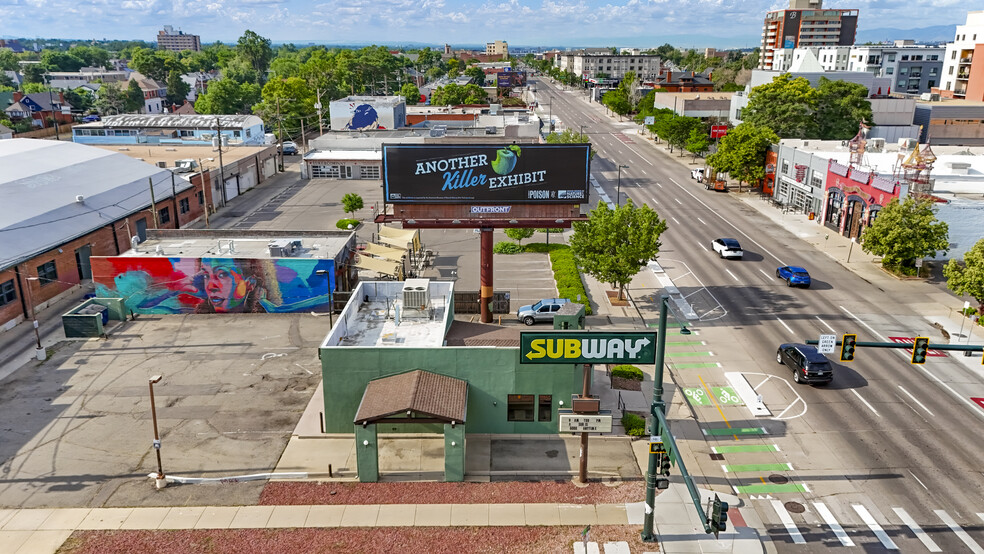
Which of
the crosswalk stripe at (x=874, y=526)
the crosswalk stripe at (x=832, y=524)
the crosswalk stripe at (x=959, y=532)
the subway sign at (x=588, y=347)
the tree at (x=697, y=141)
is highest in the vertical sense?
the tree at (x=697, y=141)

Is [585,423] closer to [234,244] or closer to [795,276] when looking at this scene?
[795,276]

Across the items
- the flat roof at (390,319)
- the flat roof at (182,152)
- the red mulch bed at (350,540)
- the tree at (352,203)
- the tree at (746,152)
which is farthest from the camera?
the flat roof at (182,152)

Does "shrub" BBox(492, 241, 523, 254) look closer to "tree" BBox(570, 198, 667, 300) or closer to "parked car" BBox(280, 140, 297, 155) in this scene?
"tree" BBox(570, 198, 667, 300)

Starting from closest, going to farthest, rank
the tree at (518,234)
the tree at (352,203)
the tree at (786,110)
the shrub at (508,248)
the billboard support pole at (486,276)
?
the billboard support pole at (486,276), the shrub at (508,248), the tree at (518,234), the tree at (352,203), the tree at (786,110)

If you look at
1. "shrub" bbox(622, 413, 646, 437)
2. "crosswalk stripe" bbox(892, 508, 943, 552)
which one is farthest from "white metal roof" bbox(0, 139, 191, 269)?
"crosswalk stripe" bbox(892, 508, 943, 552)

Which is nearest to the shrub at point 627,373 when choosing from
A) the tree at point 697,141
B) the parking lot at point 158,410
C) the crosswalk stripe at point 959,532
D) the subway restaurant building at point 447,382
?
the subway restaurant building at point 447,382

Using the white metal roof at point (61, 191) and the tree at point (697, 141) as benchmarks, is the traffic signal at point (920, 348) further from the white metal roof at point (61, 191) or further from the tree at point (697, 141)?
the tree at point (697, 141)

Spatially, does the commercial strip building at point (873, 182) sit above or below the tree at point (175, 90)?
below
